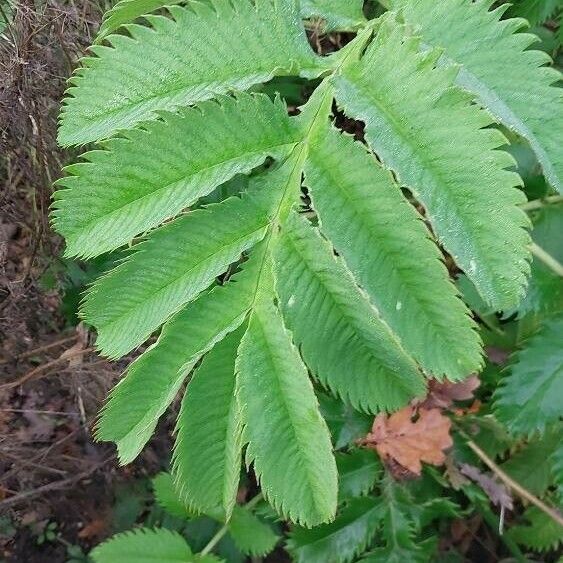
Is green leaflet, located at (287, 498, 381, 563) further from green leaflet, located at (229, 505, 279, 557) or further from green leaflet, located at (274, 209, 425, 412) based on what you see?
green leaflet, located at (274, 209, 425, 412)

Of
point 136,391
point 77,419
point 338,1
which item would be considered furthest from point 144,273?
point 77,419

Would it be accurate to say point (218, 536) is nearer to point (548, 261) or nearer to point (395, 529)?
point (395, 529)

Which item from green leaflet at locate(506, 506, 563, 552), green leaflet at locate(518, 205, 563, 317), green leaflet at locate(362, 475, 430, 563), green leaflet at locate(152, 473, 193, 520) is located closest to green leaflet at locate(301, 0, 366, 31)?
green leaflet at locate(518, 205, 563, 317)

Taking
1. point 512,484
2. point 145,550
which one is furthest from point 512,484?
point 145,550

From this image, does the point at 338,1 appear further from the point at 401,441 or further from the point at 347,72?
the point at 401,441

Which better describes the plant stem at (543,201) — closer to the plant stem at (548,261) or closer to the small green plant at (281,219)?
the plant stem at (548,261)

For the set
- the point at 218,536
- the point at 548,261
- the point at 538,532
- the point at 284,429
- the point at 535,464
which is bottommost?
the point at 538,532
